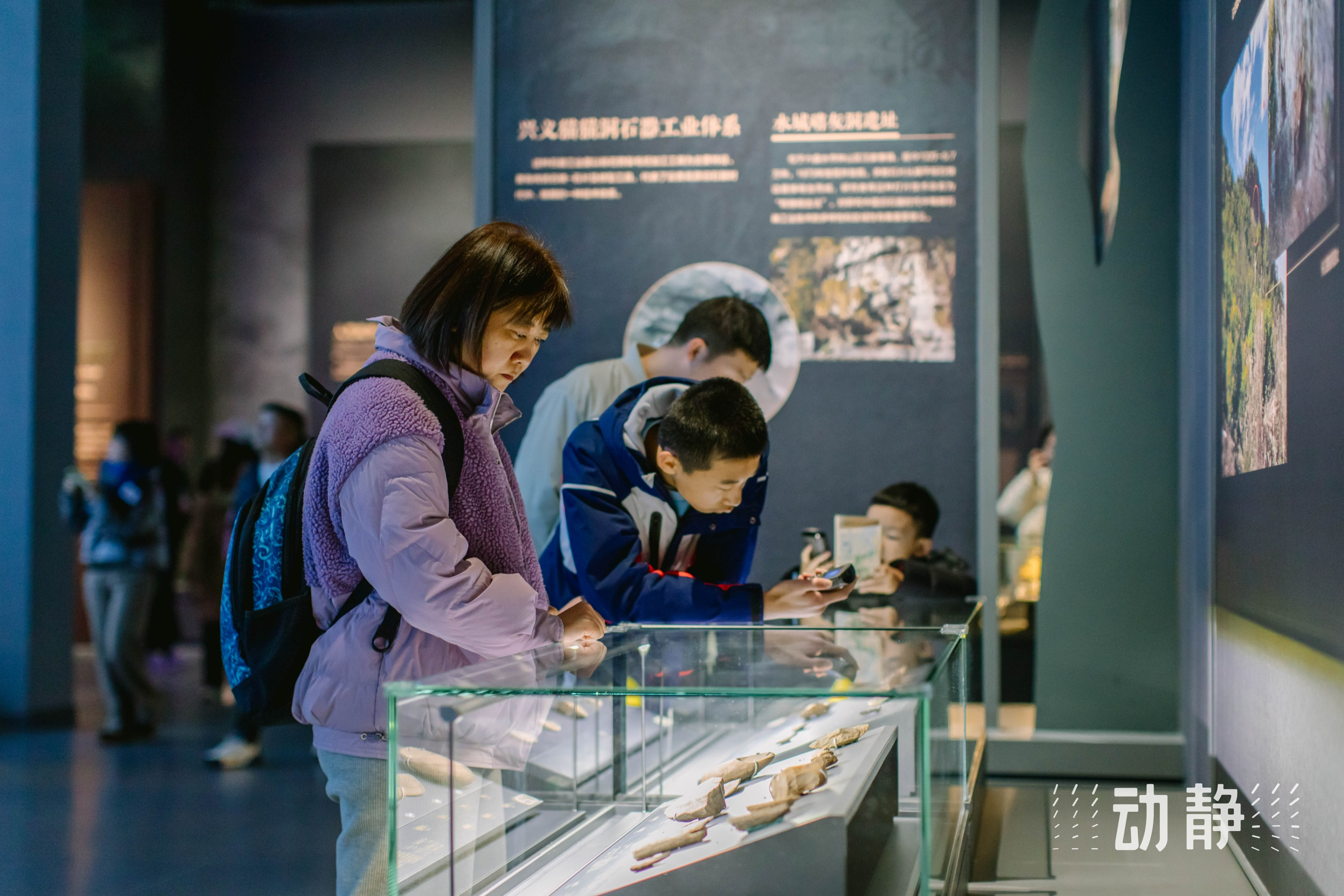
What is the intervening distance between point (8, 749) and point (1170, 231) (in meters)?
5.06

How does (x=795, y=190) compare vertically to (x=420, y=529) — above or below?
above

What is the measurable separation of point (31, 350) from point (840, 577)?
4.70 metres

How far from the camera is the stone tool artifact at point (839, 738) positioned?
141 centimetres

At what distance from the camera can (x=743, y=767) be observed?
151cm

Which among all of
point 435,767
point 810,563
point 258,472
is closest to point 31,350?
point 258,472

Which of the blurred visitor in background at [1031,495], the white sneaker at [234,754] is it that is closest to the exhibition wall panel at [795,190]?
the blurred visitor in background at [1031,495]

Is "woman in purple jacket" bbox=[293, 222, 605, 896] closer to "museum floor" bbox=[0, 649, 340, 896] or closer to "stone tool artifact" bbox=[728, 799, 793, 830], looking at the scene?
"stone tool artifact" bbox=[728, 799, 793, 830]

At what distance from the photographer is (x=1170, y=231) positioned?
13.9ft

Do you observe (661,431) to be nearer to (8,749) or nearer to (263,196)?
(8,749)

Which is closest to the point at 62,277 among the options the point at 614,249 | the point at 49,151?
the point at 49,151

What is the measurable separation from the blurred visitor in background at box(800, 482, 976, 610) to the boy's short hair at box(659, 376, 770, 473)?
1.28 m

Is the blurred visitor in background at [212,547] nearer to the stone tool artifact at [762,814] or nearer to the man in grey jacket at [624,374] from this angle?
the man in grey jacket at [624,374]

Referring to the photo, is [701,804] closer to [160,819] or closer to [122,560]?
[160,819]

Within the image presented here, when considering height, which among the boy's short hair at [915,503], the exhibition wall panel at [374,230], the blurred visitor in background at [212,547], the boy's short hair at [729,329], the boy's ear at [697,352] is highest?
the exhibition wall panel at [374,230]
